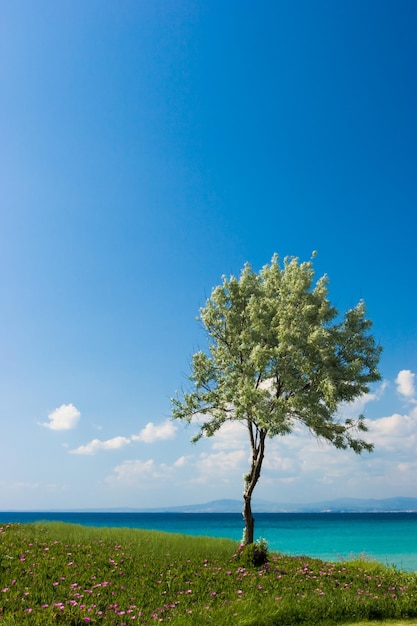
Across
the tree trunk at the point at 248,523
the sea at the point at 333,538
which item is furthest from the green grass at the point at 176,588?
the sea at the point at 333,538

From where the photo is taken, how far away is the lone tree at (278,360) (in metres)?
17.9

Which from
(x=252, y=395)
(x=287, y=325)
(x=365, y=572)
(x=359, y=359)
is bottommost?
(x=365, y=572)

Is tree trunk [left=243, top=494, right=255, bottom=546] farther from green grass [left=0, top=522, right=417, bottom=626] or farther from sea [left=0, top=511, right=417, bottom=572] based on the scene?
green grass [left=0, top=522, right=417, bottom=626]

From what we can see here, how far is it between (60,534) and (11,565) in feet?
22.7

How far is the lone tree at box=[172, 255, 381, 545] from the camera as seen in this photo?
17.9 m

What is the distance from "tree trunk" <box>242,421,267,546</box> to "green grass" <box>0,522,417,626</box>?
54.2 inches

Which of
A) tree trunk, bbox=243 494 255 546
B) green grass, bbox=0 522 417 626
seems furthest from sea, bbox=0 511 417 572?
green grass, bbox=0 522 417 626

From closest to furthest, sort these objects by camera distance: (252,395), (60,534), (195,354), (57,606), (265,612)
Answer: (57,606)
(265,612)
(252,395)
(60,534)
(195,354)

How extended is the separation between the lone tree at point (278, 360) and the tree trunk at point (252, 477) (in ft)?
0.13

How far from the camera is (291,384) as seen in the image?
18.0 meters

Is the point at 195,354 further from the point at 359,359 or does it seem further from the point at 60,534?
the point at 60,534

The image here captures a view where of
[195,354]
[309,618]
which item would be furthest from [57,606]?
[195,354]

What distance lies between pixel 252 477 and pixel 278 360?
5.17 metres

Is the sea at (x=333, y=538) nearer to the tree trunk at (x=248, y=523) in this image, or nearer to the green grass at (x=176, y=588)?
the tree trunk at (x=248, y=523)
